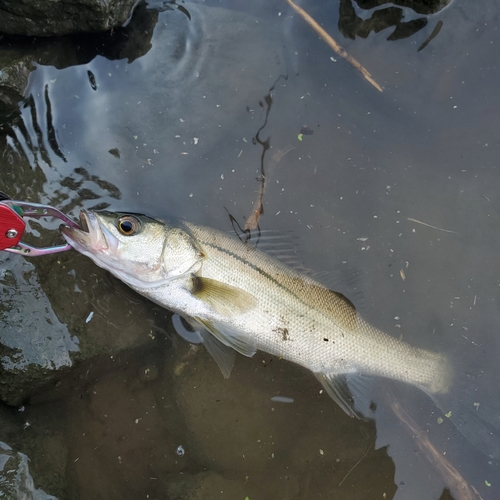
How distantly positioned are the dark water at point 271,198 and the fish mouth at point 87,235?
626mm

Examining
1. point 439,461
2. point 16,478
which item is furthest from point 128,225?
point 439,461

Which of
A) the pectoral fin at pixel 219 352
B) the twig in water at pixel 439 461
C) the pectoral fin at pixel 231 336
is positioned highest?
the pectoral fin at pixel 231 336

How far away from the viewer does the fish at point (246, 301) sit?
3.05 m

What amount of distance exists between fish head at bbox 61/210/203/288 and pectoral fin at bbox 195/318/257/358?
1.56 ft

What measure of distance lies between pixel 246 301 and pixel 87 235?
1.26 m

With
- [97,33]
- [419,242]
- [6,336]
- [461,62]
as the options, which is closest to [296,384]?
[419,242]

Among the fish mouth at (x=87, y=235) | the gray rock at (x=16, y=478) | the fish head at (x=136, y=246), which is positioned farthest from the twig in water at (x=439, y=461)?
the gray rock at (x=16, y=478)

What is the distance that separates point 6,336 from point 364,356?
2874mm

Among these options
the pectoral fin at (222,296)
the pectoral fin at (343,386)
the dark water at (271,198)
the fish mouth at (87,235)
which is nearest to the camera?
the fish mouth at (87,235)

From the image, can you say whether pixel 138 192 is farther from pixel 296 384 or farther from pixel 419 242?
pixel 419 242

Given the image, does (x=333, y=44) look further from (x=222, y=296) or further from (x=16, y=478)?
(x=16, y=478)

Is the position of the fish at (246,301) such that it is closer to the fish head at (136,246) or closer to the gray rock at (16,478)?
the fish head at (136,246)

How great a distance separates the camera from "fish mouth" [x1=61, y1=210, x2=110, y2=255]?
2906mm

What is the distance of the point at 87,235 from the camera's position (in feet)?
9.59
